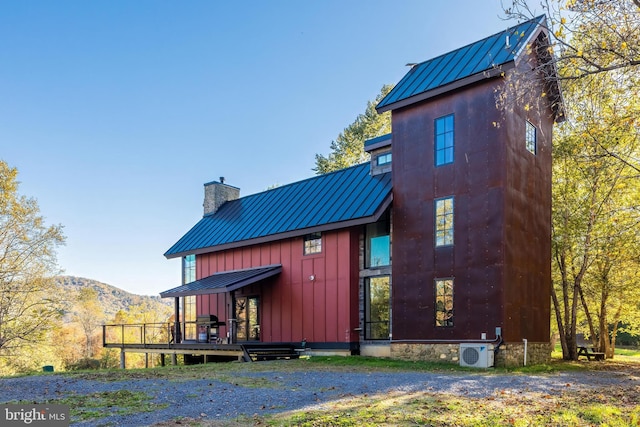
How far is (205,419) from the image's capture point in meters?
5.89

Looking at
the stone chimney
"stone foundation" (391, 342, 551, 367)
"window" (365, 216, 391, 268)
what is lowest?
"stone foundation" (391, 342, 551, 367)

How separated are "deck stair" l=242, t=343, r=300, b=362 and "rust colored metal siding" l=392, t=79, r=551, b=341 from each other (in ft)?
11.3

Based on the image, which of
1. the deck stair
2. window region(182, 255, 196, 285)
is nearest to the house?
the deck stair

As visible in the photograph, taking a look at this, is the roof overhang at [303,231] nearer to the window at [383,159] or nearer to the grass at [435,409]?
the window at [383,159]

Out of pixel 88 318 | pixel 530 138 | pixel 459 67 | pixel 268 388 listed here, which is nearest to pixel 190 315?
pixel 268 388

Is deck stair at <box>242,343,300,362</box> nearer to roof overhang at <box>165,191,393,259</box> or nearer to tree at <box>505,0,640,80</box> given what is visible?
roof overhang at <box>165,191,393,259</box>

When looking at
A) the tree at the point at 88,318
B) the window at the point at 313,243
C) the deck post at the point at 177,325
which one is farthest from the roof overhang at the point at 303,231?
the tree at the point at 88,318

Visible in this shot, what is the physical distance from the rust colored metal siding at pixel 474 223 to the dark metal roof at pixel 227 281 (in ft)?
15.5

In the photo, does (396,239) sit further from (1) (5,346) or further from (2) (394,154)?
(1) (5,346)

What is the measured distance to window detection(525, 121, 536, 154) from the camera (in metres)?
15.0

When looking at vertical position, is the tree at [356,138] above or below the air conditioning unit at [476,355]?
above

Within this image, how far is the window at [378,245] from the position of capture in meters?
15.7

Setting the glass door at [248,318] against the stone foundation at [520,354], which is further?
the glass door at [248,318]

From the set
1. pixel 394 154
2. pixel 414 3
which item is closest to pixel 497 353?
pixel 394 154
